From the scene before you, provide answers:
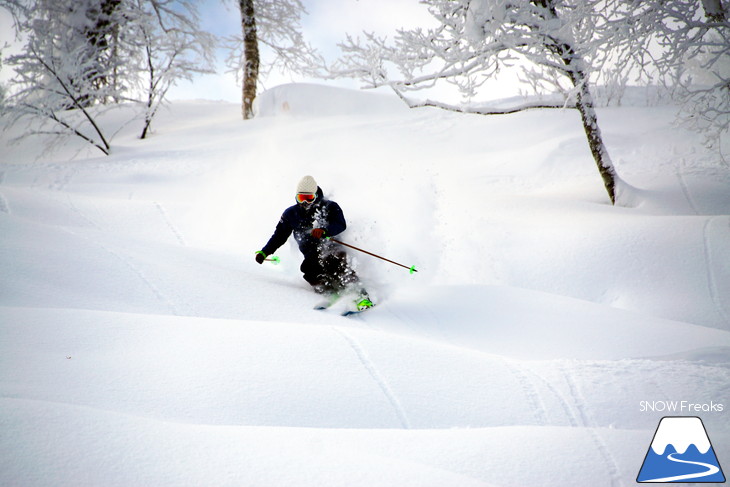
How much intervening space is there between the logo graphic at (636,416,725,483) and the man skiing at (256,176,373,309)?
3.06 meters

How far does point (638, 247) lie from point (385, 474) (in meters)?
5.40

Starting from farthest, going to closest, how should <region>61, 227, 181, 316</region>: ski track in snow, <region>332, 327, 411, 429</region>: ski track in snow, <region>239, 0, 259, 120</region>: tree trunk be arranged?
<region>239, 0, 259, 120</region>: tree trunk → <region>61, 227, 181, 316</region>: ski track in snow → <region>332, 327, 411, 429</region>: ski track in snow

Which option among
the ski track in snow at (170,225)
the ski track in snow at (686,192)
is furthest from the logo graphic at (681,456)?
the ski track in snow at (170,225)

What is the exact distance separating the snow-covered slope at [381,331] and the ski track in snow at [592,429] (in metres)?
0.01

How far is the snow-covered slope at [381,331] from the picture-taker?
176 centimetres

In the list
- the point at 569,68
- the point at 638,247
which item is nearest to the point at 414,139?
the point at 569,68

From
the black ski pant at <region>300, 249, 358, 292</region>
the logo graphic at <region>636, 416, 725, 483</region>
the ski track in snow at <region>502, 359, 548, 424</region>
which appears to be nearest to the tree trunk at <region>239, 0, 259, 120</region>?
the black ski pant at <region>300, 249, 358, 292</region>

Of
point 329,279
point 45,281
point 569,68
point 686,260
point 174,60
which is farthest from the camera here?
point 174,60

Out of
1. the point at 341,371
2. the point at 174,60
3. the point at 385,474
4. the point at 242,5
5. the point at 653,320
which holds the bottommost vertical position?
the point at 653,320

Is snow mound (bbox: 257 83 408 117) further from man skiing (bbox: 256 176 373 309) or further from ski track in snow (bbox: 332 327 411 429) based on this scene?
ski track in snow (bbox: 332 327 411 429)

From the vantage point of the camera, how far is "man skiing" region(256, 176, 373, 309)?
486 cm

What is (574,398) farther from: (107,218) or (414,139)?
(414,139)

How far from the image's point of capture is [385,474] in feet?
5.46

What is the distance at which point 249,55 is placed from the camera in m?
15.5
